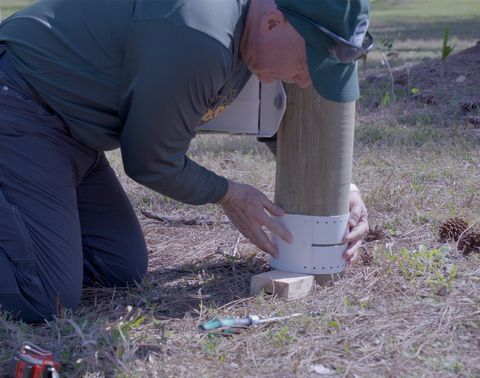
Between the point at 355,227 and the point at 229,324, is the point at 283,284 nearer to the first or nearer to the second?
the point at 229,324

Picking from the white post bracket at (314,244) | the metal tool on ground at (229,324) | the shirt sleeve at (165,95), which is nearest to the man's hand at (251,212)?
the white post bracket at (314,244)

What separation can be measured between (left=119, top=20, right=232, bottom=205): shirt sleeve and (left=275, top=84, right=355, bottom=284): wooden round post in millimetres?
439

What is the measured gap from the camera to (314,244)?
2.41m

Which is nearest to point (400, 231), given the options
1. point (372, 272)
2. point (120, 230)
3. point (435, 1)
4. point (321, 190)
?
point (372, 272)

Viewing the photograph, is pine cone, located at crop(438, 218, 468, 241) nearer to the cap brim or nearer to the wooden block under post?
the wooden block under post

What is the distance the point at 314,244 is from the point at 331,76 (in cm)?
75

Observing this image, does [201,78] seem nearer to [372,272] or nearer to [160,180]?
[160,180]

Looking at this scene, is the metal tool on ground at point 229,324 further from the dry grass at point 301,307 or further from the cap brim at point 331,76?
the cap brim at point 331,76

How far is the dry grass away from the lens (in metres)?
1.79

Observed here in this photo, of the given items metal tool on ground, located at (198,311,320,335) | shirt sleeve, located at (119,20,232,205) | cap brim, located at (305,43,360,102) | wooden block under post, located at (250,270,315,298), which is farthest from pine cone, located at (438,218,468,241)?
shirt sleeve, located at (119,20,232,205)

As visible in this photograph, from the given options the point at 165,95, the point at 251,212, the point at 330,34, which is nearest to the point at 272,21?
the point at 330,34

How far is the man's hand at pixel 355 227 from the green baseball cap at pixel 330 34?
2.22 feet

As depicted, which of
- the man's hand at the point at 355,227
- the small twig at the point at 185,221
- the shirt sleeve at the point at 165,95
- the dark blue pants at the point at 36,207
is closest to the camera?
the shirt sleeve at the point at 165,95

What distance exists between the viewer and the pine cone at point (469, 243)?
2715mm
